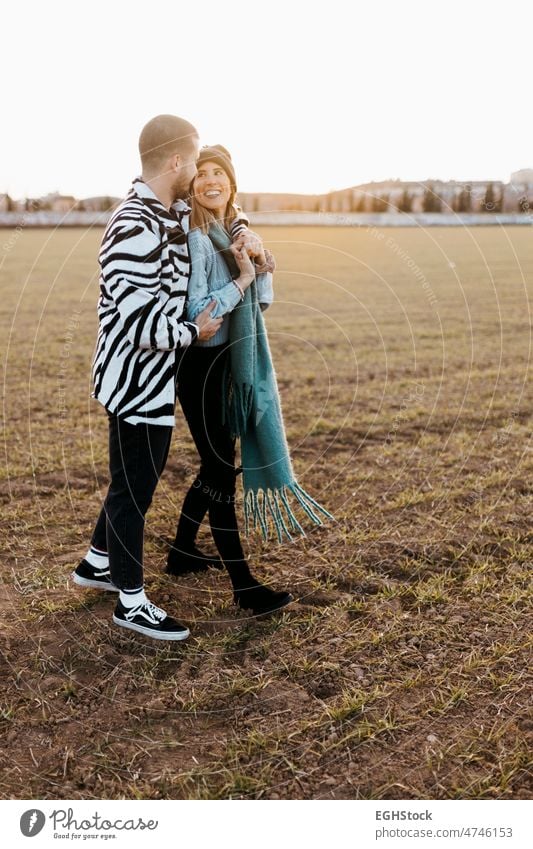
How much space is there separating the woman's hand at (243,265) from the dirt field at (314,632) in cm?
60

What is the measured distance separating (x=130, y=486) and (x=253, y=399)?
67 centimetres

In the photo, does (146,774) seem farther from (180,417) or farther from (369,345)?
(369,345)

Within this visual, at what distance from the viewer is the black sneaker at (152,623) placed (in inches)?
129

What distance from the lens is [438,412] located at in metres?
6.65

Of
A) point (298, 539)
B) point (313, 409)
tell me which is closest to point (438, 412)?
point (313, 409)

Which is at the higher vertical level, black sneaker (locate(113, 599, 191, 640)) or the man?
the man

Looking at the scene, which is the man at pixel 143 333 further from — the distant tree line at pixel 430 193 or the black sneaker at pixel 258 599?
the distant tree line at pixel 430 193

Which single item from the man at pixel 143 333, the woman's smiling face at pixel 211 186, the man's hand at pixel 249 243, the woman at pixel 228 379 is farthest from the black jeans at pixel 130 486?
the woman's smiling face at pixel 211 186

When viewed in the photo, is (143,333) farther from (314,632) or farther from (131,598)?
(314,632)

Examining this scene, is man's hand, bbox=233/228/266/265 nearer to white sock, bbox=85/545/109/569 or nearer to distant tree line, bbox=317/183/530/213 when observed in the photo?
distant tree line, bbox=317/183/530/213

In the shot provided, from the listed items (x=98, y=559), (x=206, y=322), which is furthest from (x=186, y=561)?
(x=206, y=322)

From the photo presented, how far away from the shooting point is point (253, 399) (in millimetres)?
3414

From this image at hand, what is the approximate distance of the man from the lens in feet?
9.27

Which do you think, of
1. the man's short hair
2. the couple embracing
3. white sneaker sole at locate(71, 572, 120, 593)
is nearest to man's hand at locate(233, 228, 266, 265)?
the couple embracing
